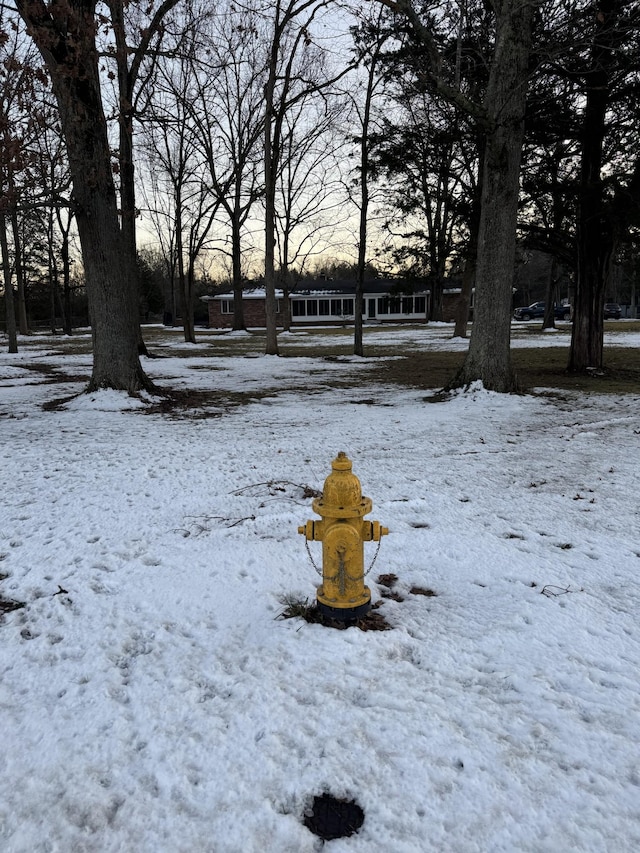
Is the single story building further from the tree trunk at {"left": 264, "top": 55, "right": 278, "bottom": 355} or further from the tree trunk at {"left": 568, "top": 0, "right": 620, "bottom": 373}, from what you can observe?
the tree trunk at {"left": 568, "top": 0, "right": 620, "bottom": 373}

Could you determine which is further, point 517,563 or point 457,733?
point 517,563

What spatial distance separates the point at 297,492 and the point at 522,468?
2.36 meters

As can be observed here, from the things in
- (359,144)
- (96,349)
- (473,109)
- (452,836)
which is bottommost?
(452,836)

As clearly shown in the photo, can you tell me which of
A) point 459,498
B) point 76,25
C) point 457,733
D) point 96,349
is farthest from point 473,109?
point 457,733

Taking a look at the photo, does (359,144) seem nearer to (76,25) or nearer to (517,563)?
(76,25)

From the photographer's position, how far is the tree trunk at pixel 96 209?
7566mm

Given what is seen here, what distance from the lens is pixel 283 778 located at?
72.7 inches

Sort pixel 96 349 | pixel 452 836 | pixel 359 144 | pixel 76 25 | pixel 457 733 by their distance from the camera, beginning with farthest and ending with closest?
pixel 359 144, pixel 96 349, pixel 76 25, pixel 457 733, pixel 452 836

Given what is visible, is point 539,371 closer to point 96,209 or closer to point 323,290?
point 96,209

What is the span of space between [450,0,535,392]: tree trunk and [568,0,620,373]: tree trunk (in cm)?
210

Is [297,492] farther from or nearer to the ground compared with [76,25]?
nearer to the ground

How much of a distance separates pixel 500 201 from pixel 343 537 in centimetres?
782

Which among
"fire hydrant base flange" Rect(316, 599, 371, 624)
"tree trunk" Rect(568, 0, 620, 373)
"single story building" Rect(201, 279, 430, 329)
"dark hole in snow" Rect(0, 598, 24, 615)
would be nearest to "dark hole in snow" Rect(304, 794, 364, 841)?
"fire hydrant base flange" Rect(316, 599, 371, 624)

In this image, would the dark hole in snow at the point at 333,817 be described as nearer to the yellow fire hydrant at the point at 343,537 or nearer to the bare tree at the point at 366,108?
the yellow fire hydrant at the point at 343,537
